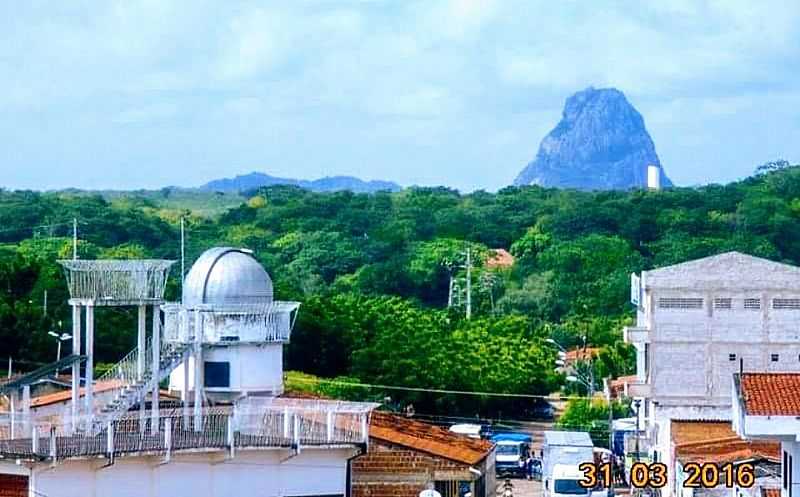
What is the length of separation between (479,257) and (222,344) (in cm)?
7628

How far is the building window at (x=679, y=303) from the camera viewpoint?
2152 inches

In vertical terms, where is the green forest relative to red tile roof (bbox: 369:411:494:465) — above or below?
above

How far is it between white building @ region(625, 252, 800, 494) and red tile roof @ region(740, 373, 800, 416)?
1160 inches

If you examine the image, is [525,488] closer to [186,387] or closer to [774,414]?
[186,387]

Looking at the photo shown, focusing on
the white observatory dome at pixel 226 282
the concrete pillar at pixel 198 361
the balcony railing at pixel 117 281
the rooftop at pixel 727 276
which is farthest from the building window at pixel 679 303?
the balcony railing at pixel 117 281

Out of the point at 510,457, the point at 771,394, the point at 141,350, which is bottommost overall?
the point at 510,457

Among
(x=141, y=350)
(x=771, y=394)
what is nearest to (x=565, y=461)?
(x=141, y=350)

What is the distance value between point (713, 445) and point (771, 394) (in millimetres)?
20300

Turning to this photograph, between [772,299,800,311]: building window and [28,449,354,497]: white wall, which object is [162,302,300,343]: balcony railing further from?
[772,299,800,311]: building window

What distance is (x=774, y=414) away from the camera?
22688 millimetres

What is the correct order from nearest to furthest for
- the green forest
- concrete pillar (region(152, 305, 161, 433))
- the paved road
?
concrete pillar (region(152, 305, 161, 433)), the paved road, the green forest

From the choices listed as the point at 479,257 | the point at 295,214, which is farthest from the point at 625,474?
the point at 295,214

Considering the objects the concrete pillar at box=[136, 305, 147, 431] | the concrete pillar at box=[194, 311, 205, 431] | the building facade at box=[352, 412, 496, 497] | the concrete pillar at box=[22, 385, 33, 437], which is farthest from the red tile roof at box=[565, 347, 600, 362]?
the concrete pillar at box=[22, 385, 33, 437]

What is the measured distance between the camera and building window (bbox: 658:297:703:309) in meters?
54.7
